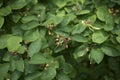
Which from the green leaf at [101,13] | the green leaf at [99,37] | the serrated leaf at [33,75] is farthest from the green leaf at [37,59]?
the green leaf at [101,13]

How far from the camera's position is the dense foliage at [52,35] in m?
1.63

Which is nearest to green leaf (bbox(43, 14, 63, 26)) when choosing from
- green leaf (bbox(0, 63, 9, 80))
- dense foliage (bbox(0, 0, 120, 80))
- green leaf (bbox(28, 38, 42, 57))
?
dense foliage (bbox(0, 0, 120, 80))

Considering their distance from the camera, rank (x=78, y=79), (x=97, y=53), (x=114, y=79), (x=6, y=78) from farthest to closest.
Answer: (x=78, y=79) → (x=114, y=79) → (x=6, y=78) → (x=97, y=53)

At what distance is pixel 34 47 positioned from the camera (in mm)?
1627

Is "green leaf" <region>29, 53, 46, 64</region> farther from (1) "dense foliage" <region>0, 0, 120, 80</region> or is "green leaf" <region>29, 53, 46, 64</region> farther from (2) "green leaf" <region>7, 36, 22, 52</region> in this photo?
(2) "green leaf" <region>7, 36, 22, 52</region>

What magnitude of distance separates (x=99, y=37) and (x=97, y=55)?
0.10 meters

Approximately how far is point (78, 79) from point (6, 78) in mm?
627

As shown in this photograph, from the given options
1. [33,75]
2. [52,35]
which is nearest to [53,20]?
[52,35]

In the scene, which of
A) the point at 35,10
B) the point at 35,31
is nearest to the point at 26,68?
the point at 35,31

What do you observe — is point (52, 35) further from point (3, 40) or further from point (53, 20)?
point (3, 40)

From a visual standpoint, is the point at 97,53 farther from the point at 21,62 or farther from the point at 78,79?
the point at 78,79

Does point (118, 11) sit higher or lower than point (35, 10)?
lower

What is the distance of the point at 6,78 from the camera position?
1743 mm

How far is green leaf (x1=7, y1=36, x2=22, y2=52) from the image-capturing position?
1593 mm
